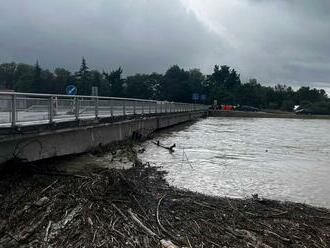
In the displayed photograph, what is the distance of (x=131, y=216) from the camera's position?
10891mm

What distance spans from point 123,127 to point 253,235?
19.6m

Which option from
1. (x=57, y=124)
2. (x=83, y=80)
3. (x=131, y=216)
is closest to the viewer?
(x=131, y=216)

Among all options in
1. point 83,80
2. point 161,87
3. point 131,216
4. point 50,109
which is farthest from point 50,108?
point 161,87

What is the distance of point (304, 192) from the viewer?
1683 centimetres

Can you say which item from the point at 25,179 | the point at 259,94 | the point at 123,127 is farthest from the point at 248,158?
the point at 259,94

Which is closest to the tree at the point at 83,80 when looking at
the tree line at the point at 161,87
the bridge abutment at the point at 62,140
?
the tree line at the point at 161,87

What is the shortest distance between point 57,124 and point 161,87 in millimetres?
150288

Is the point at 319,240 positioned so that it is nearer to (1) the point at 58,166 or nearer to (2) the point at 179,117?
(1) the point at 58,166

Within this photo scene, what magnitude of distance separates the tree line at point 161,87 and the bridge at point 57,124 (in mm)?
91727

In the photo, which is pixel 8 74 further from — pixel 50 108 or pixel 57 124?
pixel 50 108

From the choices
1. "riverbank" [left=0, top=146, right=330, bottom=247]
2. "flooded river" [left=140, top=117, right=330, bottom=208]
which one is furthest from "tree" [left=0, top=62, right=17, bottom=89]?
"riverbank" [left=0, top=146, right=330, bottom=247]

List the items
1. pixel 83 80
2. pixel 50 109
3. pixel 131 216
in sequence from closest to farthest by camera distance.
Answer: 1. pixel 131 216
2. pixel 50 109
3. pixel 83 80

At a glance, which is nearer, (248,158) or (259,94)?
(248,158)

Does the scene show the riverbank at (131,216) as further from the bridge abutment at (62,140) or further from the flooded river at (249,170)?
the flooded river at (249,170)
